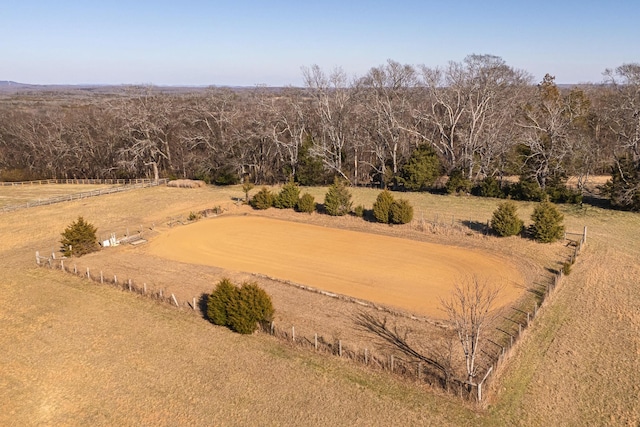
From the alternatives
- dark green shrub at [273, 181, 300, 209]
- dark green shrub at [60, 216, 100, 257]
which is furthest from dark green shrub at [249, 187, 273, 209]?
dark green shrub at [60, 216, 100, 257]

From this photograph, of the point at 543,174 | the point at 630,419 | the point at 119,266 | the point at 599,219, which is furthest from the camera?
the point at 543,174

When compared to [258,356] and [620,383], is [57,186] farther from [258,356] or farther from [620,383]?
[620,383]

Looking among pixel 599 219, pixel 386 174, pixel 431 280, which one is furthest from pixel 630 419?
pixel 386 174

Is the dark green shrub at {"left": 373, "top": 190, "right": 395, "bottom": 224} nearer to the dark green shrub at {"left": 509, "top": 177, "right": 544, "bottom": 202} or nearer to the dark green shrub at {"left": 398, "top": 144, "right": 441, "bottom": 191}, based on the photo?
the dark green shrub at {"left": 398, "top": 144, "right": 441, "bottom": 191}

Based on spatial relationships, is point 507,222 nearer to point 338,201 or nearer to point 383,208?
point 383,208

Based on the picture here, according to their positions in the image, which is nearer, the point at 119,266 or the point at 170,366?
the point at 170,366
